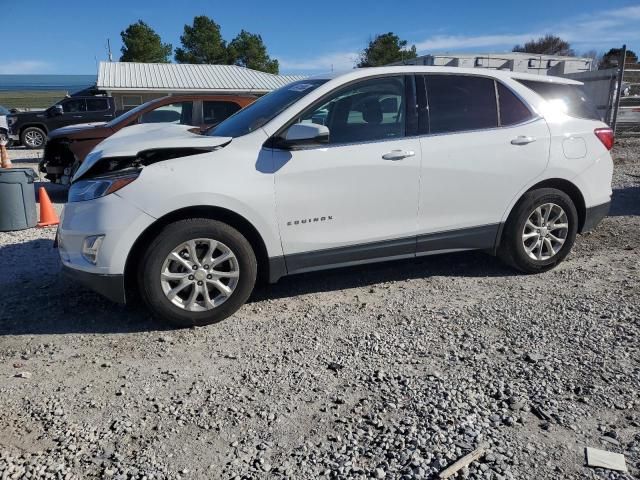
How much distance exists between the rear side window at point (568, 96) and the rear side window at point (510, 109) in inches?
9.3

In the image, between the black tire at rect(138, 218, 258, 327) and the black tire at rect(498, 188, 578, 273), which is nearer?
the black tire at rect(138, 218, 258, 327)

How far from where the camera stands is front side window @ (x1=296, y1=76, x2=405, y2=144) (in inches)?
165

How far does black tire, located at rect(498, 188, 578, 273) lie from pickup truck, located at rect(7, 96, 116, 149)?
51.7 ft

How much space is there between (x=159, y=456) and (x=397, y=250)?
8.30 feet

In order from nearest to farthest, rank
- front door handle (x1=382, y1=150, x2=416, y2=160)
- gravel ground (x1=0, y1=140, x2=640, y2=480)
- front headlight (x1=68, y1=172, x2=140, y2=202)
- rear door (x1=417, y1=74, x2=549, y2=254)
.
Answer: gravel ground (x1=0, y1=140, x2=640, y2=480), front headlight (x1=68, y1=172, x2=140, y2=202), front door handle (x1=382, y1=150, x2=416, y2=160), rear door (x1=417, y1=74, x2=549, y2=254)

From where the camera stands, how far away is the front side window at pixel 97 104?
17.3m

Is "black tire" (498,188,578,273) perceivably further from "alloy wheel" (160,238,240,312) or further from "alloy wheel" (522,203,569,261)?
"alloy wheel" (160,238,240,312)

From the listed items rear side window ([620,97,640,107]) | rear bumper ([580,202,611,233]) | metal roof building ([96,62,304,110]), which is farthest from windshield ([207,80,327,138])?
metal roof building ([96,62,304,110])

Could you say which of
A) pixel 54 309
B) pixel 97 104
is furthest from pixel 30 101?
pixel 54 309

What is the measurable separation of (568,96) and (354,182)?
238 cm

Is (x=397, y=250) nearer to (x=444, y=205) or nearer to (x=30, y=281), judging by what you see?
(x=444, y=205)

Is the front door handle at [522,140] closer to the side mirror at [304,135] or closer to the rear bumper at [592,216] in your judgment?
the rear bumper at [592,216]

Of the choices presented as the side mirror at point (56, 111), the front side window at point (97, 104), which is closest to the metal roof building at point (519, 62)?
the front side window at point (97, 104)

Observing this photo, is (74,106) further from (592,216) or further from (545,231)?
(592,216)
